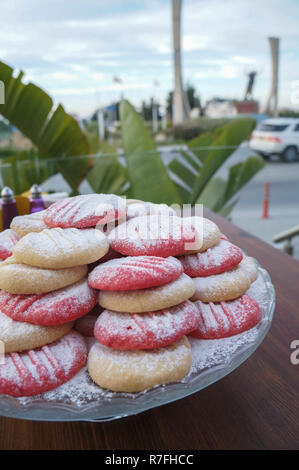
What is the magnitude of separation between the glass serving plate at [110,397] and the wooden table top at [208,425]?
0.08 metres

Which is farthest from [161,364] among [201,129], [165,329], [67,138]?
[201,129]

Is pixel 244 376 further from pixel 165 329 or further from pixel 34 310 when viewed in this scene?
pixel 34 310

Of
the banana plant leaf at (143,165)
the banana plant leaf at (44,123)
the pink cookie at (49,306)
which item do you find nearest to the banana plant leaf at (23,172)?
the banana plant leaf at (44,123)

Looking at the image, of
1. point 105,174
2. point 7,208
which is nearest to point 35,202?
point 7,208

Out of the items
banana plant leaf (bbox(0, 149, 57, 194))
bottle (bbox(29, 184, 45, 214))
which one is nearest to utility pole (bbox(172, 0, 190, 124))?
banana plant leaf (bbox(0, 149, 57, 194))

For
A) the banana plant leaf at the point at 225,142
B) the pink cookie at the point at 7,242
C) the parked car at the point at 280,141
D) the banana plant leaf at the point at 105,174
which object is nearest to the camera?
the pink cookie at the point at 7,242

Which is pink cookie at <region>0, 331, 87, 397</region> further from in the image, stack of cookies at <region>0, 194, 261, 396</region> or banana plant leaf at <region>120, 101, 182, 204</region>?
banana plant leaf at <region>120, 101, 182, 204</region>

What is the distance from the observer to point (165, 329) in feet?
2.32

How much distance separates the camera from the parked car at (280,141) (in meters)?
9.73

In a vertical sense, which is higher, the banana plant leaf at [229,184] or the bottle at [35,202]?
the bottle at [35,202]

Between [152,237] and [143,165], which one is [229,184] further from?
[152,237]

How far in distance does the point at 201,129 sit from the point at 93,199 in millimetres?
16799

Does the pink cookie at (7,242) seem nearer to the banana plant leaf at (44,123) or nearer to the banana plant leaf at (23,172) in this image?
the banana plant leaf at (44,123)

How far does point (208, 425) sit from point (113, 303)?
30cm
